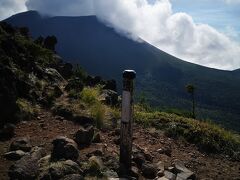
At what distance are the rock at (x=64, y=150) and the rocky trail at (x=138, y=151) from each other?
69 millimetres

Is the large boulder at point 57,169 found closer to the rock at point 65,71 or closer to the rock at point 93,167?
the rock at point 93,167

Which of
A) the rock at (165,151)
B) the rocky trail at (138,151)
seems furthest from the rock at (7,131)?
the rock at (165,151)

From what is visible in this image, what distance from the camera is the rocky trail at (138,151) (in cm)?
792

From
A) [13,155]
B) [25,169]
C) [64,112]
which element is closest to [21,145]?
[13,155]

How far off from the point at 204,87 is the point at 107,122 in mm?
165623

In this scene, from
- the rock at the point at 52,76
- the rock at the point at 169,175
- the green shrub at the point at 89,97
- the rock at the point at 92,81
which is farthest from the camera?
the rock at the point at 92,81

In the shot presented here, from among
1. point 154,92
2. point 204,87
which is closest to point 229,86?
point 204,87

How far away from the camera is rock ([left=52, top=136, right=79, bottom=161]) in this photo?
7379 mm

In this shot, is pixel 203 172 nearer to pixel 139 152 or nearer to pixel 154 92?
pixel 139 152

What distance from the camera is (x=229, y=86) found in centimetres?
18175

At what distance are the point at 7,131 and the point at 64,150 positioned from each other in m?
1.92

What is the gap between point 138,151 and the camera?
8758 millimetres

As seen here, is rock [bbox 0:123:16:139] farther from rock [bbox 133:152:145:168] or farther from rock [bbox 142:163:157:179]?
rock [bbox 142:163:157:179]

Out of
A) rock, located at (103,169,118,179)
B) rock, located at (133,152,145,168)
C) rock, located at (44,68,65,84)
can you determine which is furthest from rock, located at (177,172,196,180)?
rock, located at (44,68,65,84)
